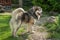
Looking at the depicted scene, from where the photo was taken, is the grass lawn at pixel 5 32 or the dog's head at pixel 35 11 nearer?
the grass lawn at pixel 5 32

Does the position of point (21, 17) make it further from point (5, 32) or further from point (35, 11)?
point (5, 32)

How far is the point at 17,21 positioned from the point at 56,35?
1554 millimetres

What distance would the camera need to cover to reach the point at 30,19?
8.57 metres

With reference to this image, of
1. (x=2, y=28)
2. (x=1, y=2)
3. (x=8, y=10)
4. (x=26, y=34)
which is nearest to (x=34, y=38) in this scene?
(x=26, y=34)

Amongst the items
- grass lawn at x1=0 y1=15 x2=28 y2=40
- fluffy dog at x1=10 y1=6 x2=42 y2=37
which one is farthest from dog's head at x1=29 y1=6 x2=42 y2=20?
grass lawn at x1=0 y1=15 x2=28 y2=40

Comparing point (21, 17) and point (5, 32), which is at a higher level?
point (21, 17)

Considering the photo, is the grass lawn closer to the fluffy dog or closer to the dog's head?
the fluffy dog

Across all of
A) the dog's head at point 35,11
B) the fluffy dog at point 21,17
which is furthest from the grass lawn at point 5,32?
the dog's head at point 35,11

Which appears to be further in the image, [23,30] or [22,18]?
[23,30]

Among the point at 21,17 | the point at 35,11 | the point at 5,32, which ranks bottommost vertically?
the point at 5,32

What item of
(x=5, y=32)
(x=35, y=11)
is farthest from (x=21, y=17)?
(x=5, y=32)

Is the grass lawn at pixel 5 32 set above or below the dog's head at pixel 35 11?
below

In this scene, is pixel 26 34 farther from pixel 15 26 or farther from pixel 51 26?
pixel 51 26

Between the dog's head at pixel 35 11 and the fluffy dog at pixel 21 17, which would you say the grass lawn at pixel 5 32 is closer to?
the fluffy dog at pixel 21 17
